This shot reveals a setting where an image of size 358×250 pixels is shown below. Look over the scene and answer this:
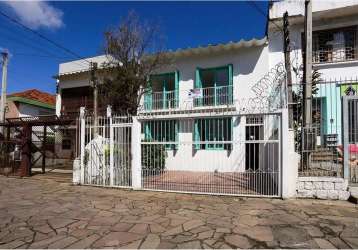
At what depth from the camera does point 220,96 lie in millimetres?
14617

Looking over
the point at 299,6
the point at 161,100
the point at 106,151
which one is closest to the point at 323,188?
the point at 106,151

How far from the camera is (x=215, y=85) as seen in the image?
15016 mm

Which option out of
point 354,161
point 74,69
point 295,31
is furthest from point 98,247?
point 74,69

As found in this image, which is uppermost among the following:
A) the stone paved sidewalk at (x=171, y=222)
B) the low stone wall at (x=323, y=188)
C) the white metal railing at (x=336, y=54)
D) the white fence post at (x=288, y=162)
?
the white metal railing at (x=336, y=54)

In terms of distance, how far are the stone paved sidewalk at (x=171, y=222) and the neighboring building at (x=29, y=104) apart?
16.2m

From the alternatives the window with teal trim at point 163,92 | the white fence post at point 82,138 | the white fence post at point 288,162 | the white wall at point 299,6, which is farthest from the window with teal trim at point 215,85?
the white fence post at point 288,162

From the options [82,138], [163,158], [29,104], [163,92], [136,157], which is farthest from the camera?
[29,104]

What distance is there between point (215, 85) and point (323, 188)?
8481 millimetres

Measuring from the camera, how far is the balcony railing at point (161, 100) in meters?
15.5

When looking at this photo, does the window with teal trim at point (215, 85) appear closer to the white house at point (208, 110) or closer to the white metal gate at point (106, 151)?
the white house at point (208, 110)

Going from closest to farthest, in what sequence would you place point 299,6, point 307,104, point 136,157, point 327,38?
point 307,104
point 136,157
point 327,38
point 299,6

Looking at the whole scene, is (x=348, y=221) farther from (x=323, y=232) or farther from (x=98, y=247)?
(x=98, y=247)

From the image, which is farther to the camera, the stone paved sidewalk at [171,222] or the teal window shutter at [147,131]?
the teal window shutter at [147,131]

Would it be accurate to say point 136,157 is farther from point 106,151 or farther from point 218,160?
point 218,160
